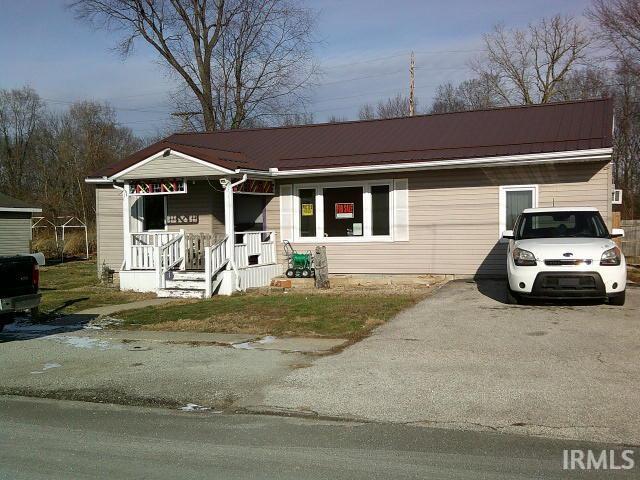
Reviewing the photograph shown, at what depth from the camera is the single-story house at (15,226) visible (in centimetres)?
3138

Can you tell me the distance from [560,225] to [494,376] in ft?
18.3

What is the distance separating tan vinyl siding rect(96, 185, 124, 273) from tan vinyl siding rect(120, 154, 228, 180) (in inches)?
130

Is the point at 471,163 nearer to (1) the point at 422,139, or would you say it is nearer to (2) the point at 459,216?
(2) the point at 459,216

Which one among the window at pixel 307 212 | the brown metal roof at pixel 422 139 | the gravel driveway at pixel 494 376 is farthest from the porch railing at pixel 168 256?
the gravel driveway at pixel 494 376

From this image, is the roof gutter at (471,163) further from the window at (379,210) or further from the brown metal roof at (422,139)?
the window at (379,210)

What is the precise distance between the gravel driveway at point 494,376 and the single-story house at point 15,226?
2664 centimetres

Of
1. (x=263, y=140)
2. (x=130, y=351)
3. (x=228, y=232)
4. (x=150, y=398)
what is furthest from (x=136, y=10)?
(x=150, y=398)

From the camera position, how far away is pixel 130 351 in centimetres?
947

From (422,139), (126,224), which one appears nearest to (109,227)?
(126,224)

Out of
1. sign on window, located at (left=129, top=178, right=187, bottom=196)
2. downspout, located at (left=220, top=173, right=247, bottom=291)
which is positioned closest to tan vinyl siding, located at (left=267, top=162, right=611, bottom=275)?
downspout, located at (left=220, top=173, right=247, bottom=291)

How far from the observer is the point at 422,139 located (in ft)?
54.7

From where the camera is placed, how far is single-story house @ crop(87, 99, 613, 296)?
14641mm

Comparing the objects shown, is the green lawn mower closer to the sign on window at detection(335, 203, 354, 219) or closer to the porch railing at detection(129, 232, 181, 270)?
the sign on window at detection(335, 203, 354, 219)

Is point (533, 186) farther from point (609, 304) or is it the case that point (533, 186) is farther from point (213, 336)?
point (213, 336)
